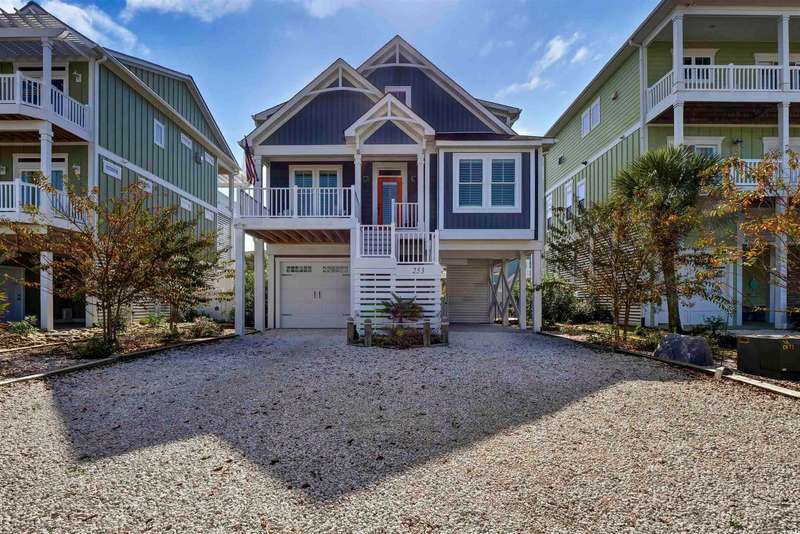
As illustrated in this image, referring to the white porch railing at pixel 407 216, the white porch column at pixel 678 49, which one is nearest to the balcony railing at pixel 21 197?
the white porch railing at pixel 407 216

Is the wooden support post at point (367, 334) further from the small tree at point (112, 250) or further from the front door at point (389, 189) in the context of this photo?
the front door at point (389, 189)

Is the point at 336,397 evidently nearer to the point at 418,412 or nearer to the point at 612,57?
the point at 418,412

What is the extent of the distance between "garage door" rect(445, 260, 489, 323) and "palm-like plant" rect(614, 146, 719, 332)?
6.29 metres

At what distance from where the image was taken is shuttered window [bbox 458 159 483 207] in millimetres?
13102

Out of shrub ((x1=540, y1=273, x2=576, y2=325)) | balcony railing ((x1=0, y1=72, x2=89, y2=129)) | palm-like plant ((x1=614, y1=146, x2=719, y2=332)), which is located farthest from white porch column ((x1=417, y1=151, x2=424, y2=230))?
balcony railing ((x1=0, y1=72, x2=89, y2=129))

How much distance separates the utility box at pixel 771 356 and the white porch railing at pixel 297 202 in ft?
28.8

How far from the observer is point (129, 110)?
50.5ft

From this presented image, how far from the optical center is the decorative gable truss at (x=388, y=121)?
41.0 ft

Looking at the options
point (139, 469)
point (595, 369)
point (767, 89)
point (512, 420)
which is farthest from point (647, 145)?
point (139, 469)

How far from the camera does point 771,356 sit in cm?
659

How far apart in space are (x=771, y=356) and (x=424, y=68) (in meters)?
12.2

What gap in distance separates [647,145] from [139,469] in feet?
53.1

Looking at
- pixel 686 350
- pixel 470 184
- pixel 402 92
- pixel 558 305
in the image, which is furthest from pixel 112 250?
pixel 558 305

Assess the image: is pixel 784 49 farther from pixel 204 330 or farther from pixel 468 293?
pixel 204 330
